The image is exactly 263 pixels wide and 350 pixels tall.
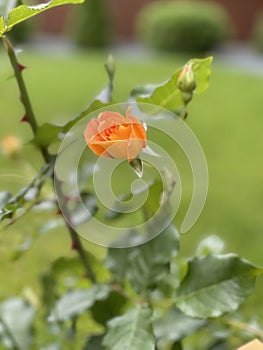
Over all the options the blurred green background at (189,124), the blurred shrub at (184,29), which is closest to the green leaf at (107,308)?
the blurred green background at (189,124)

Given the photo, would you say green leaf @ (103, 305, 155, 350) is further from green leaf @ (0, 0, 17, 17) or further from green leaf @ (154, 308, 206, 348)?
green leaf @ (0, 0, 17, 17)

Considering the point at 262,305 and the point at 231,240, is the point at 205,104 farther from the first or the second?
the point at 262,305

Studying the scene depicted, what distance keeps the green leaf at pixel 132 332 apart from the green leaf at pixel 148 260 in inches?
1.4

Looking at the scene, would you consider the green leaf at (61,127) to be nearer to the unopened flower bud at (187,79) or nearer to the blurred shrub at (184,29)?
the unopened flower bud at (187,79)

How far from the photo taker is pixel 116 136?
503mm

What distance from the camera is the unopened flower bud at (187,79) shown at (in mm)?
559

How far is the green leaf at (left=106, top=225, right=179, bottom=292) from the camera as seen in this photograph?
2.14ft

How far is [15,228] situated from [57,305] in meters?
1.05

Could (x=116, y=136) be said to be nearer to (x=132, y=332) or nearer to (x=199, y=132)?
(x=132, y=332)

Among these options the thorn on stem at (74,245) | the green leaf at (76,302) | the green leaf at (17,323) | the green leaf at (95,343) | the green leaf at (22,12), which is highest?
the green leaf at (22,12)

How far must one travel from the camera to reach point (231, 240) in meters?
2.36

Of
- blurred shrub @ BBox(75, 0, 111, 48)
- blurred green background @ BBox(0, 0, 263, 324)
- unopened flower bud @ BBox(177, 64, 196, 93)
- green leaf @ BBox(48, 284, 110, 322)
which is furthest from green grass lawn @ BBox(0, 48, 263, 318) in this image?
blurred shrub @ BBox(75, 0, 111, 48)

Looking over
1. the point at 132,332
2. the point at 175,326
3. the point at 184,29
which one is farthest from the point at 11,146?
the point at 184,29

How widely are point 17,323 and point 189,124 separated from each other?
313 cm
